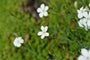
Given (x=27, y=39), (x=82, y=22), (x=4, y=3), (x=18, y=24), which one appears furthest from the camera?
(x=4, y=3)

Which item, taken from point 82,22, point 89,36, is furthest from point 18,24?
point 82,22

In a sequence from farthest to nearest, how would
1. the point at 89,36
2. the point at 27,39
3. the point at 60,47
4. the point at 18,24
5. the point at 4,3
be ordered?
the point at 4,3 → the point at 18,24 → the point at 27,39 → the point at 60,47 → the point at 89,36

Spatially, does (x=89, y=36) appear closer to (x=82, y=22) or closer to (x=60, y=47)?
(x=60, y=47)

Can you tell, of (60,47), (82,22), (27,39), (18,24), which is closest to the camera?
(82,22)

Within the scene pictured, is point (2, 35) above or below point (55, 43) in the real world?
above

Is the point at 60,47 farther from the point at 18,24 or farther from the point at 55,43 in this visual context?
the point at 18,24

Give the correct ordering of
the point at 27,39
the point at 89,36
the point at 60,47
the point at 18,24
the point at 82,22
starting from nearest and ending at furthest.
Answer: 1. the point at 82,22
2. the point at 89,36
3. the point at 60,47
4. the point at 27,39
5. the point at 18,24

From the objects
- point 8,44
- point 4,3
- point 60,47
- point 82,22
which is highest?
point 4,3

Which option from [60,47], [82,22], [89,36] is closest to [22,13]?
[60,47]

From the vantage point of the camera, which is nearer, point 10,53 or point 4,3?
point 10,53
